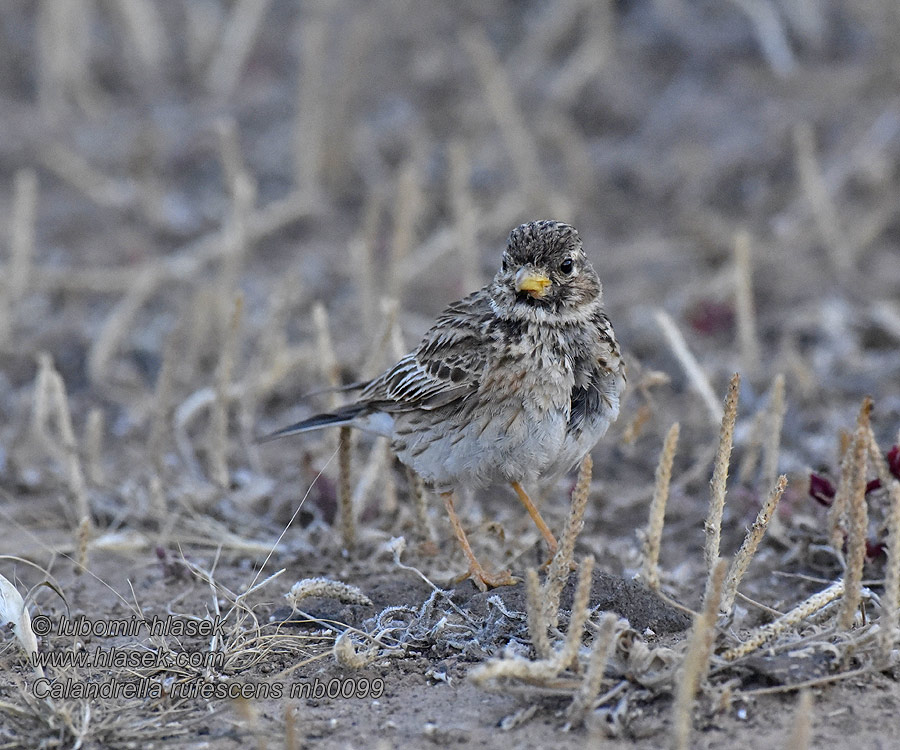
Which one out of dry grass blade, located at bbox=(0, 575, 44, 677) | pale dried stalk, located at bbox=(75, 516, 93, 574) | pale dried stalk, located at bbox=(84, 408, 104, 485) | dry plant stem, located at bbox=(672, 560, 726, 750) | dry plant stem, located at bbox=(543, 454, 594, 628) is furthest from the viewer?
pale dried stalk, located at bbox=(84, 408, 104, 485)

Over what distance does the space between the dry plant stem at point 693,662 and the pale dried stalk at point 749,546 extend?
497mm

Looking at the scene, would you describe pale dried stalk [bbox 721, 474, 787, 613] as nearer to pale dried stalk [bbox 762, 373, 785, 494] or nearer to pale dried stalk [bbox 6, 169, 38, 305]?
pale dried stalk [bbox 762, 373, 785, 494]

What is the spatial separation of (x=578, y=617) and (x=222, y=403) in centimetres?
281

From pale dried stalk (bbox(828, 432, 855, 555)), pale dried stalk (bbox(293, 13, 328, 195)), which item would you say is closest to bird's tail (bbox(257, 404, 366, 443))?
pale dried stalk (bbox(828, 432, 855, 555))

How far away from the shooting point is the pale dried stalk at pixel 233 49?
1164 cm

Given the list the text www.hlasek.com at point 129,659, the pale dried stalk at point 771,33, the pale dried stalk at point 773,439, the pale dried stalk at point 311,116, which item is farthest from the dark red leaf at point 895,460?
the pale dried stalk at point 771,33

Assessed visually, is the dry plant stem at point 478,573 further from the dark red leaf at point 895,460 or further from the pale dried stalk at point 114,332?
the pale dried stalk at point 114,332

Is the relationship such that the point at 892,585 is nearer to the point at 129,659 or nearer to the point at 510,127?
the point at 129,659

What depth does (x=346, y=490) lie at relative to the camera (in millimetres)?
5066

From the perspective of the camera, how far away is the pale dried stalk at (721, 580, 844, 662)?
3.72m

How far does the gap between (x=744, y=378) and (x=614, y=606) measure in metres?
2.82

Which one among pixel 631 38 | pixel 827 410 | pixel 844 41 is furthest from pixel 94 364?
pixel 844 41

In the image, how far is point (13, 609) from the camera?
4.00 m

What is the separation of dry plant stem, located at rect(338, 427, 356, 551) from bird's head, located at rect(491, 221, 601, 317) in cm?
87
